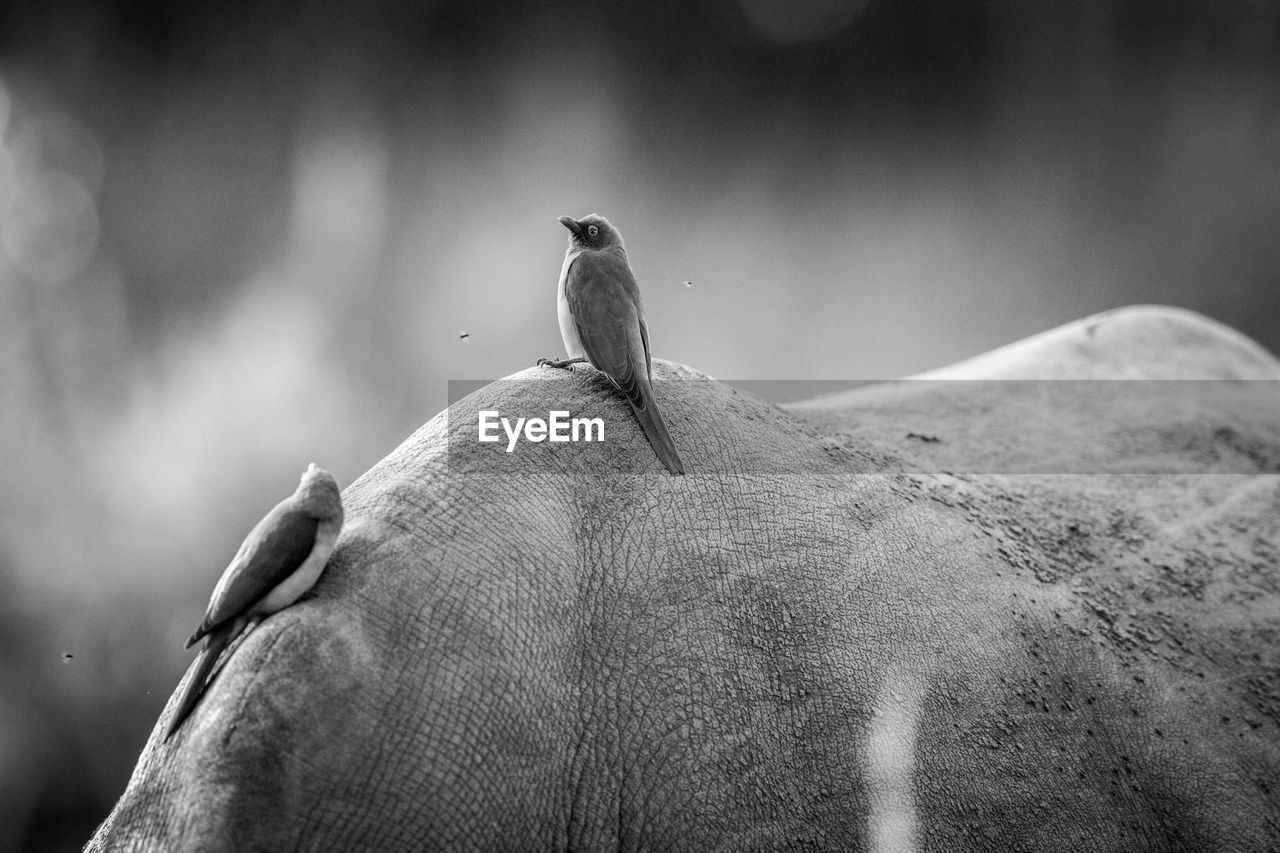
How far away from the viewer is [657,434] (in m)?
1.79

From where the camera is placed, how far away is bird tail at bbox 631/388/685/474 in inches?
70.2

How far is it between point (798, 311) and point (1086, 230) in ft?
6.45

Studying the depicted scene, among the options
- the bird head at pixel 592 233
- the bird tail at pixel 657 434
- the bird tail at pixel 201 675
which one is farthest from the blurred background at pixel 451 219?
the bird tail at pixel 201 675

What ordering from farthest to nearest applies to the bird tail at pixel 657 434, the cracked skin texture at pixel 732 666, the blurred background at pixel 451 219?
the blurred background at pixel 451 219, the bird tail at pixel 657 434, the cracked skin texture at pixel 732 666

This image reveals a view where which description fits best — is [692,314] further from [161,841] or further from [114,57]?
[161,841]

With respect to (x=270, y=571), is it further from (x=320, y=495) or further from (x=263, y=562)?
(x=320, y=495)

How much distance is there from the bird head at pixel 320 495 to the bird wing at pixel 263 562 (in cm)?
2

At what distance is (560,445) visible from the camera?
1.75 m

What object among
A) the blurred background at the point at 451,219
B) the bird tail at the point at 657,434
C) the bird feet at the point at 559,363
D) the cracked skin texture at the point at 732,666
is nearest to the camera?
the cracked skin texture at the point at 732,666

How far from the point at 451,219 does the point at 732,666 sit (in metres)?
3.61

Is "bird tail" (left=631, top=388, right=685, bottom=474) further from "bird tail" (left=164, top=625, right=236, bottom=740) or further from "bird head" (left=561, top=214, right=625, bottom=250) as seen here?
"bird tail" (left=164, top=625, right=236, bottom=740)

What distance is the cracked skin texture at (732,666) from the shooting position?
1.34 metres

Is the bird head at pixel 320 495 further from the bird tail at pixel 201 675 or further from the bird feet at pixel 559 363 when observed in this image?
the bird feet at pixel 559 363

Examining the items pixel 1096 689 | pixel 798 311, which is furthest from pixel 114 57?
pixel 1096 689
